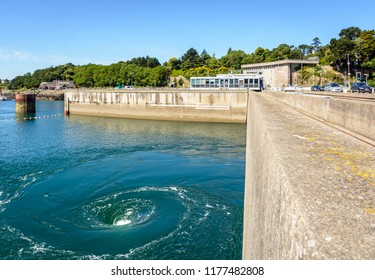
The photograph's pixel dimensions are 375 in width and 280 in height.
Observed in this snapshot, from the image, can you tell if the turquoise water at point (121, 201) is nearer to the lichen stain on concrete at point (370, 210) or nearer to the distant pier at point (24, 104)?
the lichen stain on concrete at point (370, 210)

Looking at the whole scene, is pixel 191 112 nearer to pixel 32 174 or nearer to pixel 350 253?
pixel 32 174

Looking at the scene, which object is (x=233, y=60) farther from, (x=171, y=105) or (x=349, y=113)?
(x=349, y=113)

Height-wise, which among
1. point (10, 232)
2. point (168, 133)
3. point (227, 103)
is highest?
point (227, 103)

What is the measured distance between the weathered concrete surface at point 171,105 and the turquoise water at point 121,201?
26.2 m

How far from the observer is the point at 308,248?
7.30 feet

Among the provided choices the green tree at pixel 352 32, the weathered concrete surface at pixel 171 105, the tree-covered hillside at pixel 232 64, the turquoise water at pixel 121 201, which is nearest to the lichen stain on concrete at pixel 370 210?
the turquoise water at pixel 121 201

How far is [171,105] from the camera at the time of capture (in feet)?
223

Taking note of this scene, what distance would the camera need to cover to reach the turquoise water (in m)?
13.6

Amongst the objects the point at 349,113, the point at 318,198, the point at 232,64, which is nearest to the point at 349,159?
the point at 318,198

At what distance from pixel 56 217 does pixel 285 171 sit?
16.2 meters

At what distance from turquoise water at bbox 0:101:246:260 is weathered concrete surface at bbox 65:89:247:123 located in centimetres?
2623

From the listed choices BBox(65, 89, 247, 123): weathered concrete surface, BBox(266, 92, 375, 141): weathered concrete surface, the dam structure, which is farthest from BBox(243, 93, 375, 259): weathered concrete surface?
BBox(65, 89, 247, 123): weathered concrete surface

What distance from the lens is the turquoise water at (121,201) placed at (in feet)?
44.7
